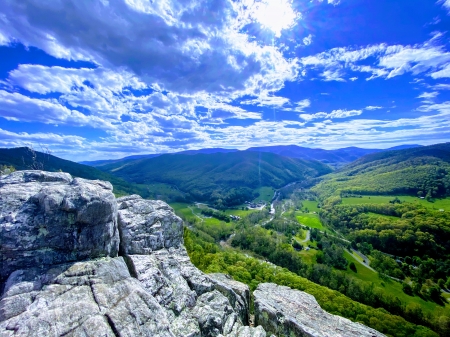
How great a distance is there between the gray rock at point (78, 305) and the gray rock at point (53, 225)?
3.44 ft

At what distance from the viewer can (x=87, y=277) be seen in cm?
1652

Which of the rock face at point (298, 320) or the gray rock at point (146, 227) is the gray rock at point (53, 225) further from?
the rock face at point (298, 320)

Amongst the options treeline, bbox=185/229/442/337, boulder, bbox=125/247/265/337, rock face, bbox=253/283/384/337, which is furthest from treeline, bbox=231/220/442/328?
boulder, bbox=125/247/265/337

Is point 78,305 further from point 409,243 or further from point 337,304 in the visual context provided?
point 409,243

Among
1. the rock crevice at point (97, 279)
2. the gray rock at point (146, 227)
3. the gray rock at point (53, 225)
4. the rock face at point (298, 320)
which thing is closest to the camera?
the rock crevice at point (97, 279)

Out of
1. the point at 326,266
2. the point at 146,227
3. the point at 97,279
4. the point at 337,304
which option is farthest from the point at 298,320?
Answer: the point at 326,266

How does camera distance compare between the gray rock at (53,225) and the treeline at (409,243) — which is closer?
the gray rock at (53,225)

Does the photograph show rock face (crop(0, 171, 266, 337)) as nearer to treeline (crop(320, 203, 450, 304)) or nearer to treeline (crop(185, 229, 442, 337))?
treeline (crop(185, 229, 442, 337))

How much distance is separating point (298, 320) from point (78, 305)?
22399 mm

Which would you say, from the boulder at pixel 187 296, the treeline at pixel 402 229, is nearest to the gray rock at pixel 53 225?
the boulder at pixel 187 296

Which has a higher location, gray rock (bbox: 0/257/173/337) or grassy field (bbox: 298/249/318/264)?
gray rock (bbox: 0/257/173/337)

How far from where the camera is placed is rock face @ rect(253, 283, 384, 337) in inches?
896

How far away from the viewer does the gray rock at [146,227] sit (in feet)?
75.6

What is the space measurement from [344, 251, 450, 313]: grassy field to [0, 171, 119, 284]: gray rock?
120144mm
